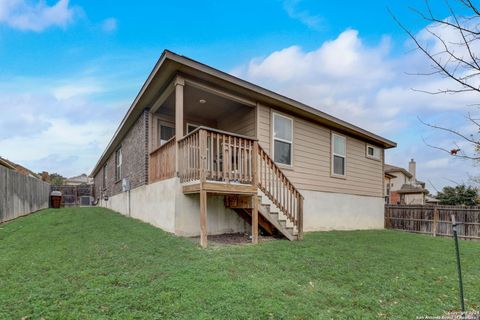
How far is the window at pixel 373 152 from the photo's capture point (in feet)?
41.9

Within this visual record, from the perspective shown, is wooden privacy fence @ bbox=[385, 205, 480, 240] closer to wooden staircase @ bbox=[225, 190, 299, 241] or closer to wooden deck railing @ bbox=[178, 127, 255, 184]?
wooden staircase @ bbox=[225, 190, 299, 241]

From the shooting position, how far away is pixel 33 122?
94.0 feet

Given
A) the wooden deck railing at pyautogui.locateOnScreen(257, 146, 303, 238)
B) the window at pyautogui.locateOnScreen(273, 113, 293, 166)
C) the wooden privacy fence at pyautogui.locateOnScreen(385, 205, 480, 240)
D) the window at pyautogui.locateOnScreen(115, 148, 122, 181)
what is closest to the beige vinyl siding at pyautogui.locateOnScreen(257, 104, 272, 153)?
the window at pyautogui.locateOnScreen(273, 113, 293, 166)

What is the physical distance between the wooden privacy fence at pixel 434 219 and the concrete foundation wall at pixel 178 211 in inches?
342

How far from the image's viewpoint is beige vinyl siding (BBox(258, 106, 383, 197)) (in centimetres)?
930

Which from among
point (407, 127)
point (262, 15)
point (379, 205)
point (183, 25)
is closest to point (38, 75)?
point (183, 25)

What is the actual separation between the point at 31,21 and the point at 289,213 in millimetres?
9840

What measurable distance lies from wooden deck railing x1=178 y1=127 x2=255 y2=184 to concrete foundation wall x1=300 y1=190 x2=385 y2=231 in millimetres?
3712

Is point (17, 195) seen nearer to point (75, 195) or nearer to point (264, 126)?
point (264, 126)

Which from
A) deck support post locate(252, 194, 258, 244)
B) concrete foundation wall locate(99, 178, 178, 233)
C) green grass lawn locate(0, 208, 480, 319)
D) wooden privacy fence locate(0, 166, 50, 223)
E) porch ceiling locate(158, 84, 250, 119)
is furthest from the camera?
wooden privacy fence locate(0, 166, 50, 223)

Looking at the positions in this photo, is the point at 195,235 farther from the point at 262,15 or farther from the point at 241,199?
the point at 262,15

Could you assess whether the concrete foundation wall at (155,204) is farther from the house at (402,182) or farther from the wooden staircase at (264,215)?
the house at (402,182)

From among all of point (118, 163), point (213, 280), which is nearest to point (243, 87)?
point (213, 280)

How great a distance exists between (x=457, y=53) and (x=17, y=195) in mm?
14067
